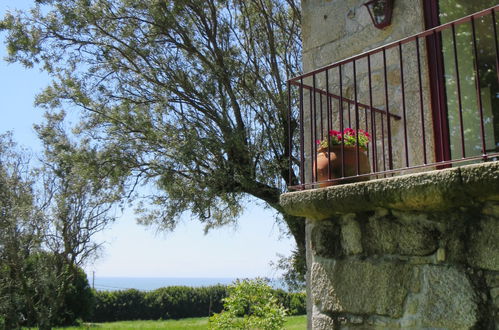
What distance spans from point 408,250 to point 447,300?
0.36 m

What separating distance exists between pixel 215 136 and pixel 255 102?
1.24 m

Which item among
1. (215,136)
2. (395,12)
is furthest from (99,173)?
(395,12)

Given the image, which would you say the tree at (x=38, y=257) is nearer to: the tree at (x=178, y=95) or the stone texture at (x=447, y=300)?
the tree at (x=178, y=95)

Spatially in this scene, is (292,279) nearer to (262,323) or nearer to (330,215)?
(262,323)

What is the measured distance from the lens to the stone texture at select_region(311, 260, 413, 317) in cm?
310

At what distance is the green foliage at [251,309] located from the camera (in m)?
8.88

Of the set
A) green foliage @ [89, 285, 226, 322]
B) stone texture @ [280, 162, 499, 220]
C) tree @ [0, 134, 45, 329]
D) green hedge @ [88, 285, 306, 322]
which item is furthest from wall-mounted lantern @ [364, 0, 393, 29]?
green foliage @ [89, 285, 226, 322]

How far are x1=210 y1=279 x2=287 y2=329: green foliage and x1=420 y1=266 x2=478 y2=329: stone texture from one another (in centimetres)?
620

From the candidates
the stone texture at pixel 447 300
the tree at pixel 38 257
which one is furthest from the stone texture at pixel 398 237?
the tree at pixel 38 257

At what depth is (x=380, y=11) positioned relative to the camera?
5.09 metres

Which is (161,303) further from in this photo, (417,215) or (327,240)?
(417,215)

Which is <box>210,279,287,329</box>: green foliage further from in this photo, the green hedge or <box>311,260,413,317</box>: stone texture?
the green hedge

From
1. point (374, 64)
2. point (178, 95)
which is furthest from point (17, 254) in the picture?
point (374, 64)

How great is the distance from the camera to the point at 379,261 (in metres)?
3.23
